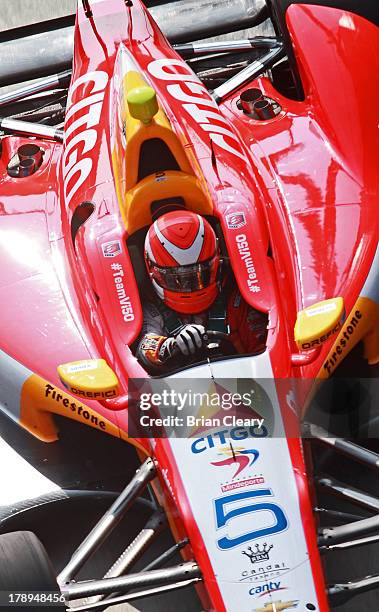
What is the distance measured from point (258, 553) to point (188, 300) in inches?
48.2

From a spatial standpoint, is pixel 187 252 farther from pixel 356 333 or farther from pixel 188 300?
pixel 356 333

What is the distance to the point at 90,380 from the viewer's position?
15.3 ft

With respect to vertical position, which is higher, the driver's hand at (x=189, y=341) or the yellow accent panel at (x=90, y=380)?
the yellow accent panel at (x=90, y=380)

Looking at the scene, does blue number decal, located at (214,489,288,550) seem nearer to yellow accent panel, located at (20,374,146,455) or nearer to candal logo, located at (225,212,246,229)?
yellow accent panel, located at (20,374,146,455)

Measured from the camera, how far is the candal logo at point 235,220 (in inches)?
213

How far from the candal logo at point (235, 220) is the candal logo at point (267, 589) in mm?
1766

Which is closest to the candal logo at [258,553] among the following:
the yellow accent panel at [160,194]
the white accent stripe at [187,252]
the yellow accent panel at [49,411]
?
the yellow accent panel at [49,411]

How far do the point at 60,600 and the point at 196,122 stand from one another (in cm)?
279

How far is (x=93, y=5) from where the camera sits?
6.98 m

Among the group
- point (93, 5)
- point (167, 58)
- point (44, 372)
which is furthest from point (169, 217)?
point (93, 5)

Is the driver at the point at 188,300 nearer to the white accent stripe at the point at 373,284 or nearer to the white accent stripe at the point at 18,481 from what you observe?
the white accent stripe at the point at 373,284

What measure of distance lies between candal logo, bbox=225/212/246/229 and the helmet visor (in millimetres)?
358

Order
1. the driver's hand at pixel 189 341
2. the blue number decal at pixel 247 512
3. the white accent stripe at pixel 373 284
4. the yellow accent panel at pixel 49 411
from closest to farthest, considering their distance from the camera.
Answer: the blue number decal at pixel 247 512 < the driver's hand at pixel 189 341 < the yellow accent panel at pixel 49 411 < the white accent stripe at pixel 373 284

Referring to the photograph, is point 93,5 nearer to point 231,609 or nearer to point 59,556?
point 59,556
